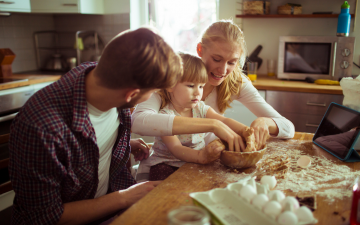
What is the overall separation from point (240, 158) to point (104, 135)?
0.50 meters

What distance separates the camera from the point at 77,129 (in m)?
0.89

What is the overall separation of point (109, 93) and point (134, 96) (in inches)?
3.0

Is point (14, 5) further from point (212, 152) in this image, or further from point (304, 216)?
point (304, 216)

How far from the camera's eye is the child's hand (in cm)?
104

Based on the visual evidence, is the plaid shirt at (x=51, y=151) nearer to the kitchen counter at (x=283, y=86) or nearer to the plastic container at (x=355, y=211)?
the plastic container at (x=355, y=211)

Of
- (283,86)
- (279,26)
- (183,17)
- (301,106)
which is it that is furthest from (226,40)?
(183,17)

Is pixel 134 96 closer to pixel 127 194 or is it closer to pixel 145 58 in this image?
pixel 145 58

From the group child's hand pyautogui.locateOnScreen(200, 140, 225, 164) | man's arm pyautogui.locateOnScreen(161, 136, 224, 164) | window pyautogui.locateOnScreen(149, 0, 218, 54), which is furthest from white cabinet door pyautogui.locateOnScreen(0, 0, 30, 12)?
child's hand pyautogui.locateOnScreen(200, 140, 225, 164)

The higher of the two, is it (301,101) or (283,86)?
(283,86)

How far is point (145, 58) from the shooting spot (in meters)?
0.83

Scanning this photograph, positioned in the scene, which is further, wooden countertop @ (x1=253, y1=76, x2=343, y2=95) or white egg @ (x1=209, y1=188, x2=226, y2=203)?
wooden countertop @ (x1=253, y1=76, x2=343, y2=95)

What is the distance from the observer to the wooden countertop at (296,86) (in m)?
2.49

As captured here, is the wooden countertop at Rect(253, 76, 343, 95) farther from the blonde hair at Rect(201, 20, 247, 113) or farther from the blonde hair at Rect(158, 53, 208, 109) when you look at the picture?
the blonde hair at Rect(158, 53, 208, 109)

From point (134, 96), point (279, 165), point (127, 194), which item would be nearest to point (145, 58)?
point (134, 96)
